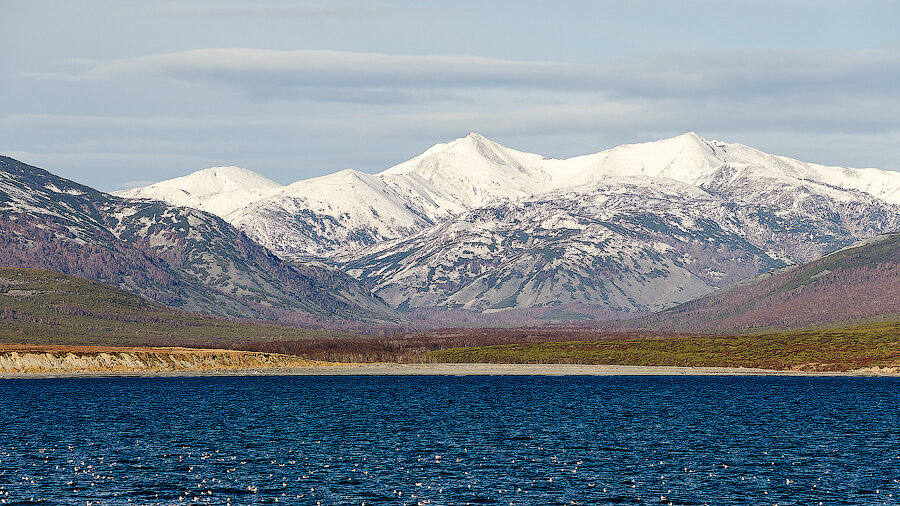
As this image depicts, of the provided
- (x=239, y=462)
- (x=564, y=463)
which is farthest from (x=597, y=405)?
(x=239, y=462)

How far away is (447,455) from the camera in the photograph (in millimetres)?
123188

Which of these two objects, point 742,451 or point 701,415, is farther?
point 701,415

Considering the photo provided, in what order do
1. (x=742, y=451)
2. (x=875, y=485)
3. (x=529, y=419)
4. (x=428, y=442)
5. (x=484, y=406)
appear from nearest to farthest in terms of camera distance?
(x=875, y=485) < (x=742, y=451) < (x=428, y=442) < (x=529, y=419) < (x=484, y=406)

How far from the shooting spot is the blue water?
97.6 metres

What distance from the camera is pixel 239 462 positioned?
116 metres

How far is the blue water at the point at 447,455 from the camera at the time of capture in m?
97.6

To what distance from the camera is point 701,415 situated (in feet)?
572

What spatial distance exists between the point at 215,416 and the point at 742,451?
80.6 metres

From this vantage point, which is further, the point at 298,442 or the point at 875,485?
the point at 298,442

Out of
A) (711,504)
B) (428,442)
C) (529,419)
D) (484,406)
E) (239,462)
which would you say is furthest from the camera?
(484,406)

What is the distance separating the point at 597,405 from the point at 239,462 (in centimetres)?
9400

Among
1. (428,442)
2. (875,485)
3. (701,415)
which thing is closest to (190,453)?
(428,442)

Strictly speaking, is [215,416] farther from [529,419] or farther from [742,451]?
[742,451]

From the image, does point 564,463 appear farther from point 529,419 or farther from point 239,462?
point 529,419
